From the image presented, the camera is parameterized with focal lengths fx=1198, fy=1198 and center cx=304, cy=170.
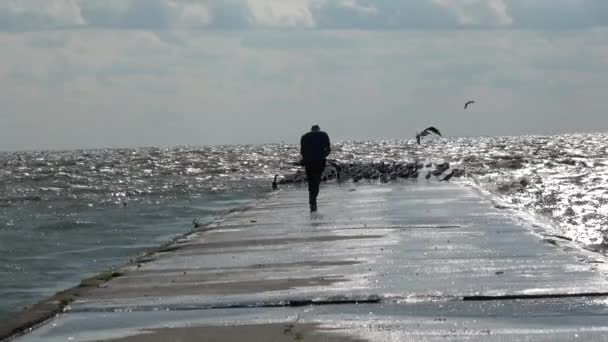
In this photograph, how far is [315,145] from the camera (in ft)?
70.6

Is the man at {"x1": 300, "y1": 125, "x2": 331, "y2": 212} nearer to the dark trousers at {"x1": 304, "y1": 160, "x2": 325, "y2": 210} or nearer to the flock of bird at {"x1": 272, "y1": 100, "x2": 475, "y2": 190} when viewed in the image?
the dark trousers at {"x1": 304, "y1": 160, "x2": 325, "y2": 210}

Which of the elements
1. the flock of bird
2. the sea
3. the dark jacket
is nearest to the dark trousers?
the dark jacket

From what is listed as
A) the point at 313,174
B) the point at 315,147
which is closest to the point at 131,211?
the point at 313,174

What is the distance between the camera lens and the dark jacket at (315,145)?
2148 centimetres

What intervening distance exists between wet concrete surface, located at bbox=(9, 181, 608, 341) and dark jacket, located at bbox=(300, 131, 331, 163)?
3543 millimetres

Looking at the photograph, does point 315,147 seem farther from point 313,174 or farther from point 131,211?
point 131,211

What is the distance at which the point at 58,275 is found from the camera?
17188 mm

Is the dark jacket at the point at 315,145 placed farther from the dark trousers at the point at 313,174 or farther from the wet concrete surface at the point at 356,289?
the wet concrete surface at the point at 356,289

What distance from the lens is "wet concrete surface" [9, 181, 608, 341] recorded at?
9008 mm

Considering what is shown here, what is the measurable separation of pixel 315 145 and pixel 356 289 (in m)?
10.6

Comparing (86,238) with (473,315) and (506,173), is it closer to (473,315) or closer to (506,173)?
(473,315)

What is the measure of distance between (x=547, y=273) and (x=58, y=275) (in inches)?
320

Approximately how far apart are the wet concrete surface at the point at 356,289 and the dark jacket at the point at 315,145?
11.6 feet

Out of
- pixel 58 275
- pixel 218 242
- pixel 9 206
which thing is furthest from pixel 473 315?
pixel 9 206
